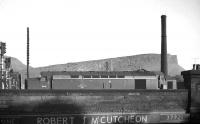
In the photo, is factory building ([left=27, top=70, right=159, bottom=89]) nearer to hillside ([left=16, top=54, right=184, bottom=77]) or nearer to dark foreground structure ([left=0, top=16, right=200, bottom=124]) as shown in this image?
dark foreground structure ([left=0, top=16, right=200, bottom=124])

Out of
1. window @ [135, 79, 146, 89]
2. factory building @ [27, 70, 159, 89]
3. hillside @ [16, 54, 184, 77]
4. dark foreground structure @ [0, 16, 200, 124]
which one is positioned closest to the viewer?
dark foreground structure @ [0, 16, 200, 124]

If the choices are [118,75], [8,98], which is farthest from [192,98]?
[118,75]

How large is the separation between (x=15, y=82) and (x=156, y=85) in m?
21.0

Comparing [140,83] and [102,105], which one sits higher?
[140,83]

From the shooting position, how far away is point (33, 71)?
59.8 meters

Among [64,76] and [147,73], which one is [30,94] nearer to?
[64,76]

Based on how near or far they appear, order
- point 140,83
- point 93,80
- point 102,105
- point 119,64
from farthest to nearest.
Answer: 1. point 119,64
2. point 140,83
3. point 93,80
4. point 102,105

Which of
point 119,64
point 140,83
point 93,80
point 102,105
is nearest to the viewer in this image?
point 102,105

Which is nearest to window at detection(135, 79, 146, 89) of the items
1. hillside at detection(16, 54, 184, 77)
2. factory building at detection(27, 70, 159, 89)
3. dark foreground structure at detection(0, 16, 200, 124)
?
factory building at detection(27, 70, 159, 89)

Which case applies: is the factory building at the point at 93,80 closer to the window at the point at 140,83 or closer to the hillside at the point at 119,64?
the window at the point at 140,83

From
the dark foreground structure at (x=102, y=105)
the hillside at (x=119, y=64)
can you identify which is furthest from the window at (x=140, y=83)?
the hillside at (x=119, y=64)

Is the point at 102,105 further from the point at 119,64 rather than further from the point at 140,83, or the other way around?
the point at 119,64

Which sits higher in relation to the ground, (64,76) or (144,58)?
(144,58)

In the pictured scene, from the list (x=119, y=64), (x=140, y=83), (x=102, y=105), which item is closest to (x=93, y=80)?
(x=140, y=83)
